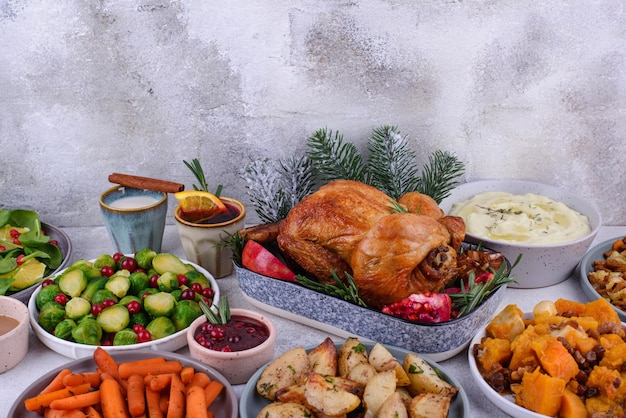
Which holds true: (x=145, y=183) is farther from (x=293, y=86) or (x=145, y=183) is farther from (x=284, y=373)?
(x=284, y=373)

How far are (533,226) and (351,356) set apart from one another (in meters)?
0.81

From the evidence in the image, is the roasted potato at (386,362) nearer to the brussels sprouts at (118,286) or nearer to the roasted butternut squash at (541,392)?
the roasted butternut squash at (541,392)

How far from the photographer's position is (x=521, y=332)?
4.98ft

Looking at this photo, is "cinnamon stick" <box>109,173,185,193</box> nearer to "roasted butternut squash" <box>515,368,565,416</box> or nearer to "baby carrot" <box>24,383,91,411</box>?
"baby carrot" <box>24,383,91,411</box>

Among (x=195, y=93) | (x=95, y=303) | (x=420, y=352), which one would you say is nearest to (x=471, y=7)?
(x=195, y=93)

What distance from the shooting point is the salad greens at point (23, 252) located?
5.94 feet

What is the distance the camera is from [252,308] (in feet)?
6.00

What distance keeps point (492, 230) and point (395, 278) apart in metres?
0.50

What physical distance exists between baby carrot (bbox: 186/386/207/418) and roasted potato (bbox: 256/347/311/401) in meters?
0.12

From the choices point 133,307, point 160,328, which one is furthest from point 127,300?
point 160,328

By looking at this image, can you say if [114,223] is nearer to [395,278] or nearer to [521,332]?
[395,278]

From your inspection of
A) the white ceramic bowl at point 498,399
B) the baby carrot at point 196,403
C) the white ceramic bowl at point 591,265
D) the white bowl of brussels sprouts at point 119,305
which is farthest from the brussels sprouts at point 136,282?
the white ceramic bowl at point 591,265

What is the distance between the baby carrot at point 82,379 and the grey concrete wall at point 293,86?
93 cm

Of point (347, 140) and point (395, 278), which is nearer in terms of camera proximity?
point (395, 278)
